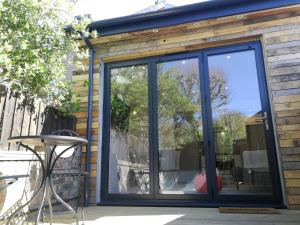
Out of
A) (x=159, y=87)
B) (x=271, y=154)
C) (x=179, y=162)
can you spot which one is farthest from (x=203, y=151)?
(x=159, y=87)

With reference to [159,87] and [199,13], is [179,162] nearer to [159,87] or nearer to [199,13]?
[159,87]

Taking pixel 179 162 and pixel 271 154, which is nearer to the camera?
pixel 271 154

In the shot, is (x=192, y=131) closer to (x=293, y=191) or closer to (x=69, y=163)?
(x=293, y=191)

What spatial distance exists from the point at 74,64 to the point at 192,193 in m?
2.39

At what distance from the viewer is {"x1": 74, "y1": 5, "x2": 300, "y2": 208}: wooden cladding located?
314 centimetres

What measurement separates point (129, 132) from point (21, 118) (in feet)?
5.31

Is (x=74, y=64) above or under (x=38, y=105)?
above

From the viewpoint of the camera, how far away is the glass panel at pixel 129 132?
367 centimetres

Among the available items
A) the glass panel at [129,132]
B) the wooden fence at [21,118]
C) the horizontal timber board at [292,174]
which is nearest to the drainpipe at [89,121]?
the glass panel at [129,132]

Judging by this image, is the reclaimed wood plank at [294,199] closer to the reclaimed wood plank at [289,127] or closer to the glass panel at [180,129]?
the reclaimed wood plank at [289,127]

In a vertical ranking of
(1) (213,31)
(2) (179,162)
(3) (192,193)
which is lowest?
(3) (192,193)

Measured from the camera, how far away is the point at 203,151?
11.4 feet

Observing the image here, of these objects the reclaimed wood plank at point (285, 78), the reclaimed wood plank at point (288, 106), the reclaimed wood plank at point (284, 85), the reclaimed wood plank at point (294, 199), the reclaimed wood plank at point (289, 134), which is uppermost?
the reclaimed wood plank at point (285, 78)

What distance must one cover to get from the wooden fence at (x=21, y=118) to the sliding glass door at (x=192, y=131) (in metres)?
0.99
